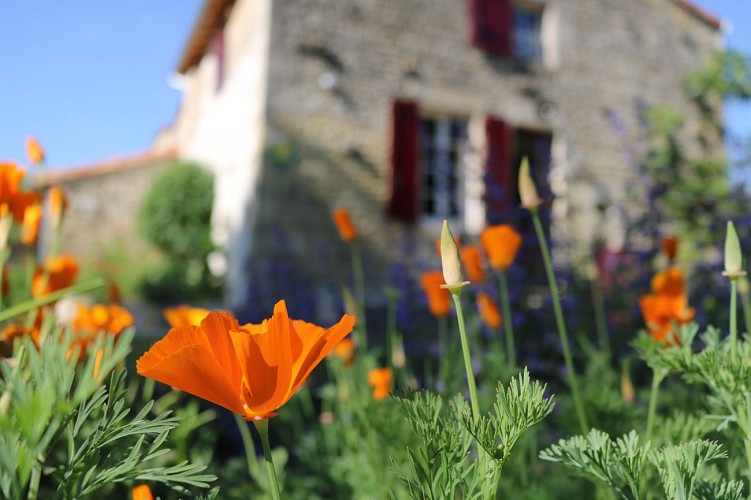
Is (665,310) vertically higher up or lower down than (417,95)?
lower down

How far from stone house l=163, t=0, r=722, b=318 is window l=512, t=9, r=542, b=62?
27mm

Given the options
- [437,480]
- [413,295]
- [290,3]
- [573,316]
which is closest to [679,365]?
[437,480]

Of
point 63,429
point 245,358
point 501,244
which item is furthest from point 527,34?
point 63,429

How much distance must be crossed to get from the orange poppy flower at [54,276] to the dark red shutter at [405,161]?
626 cm

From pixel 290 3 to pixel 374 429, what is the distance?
6757 mm

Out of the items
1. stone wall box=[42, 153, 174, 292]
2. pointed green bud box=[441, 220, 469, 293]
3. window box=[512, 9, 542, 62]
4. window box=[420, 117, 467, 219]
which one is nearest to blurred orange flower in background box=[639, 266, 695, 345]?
pointed green bud box=[441, 220, 469, 293]

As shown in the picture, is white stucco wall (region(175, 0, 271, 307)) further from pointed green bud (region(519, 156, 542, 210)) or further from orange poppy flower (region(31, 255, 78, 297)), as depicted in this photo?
pointed green bud (region(519, 156, 542, 210))

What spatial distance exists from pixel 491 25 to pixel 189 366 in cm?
871

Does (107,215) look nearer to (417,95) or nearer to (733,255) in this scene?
(417,95)

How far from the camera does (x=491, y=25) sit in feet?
28.2

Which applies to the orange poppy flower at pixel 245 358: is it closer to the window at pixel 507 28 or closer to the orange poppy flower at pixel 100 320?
the orange poppy flower at pixel 100 320

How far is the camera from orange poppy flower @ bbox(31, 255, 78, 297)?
4.20 feet

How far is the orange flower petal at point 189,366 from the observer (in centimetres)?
57

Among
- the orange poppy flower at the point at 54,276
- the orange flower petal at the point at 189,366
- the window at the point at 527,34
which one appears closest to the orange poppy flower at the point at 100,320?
the orange poppy flower at the point at 54,276
